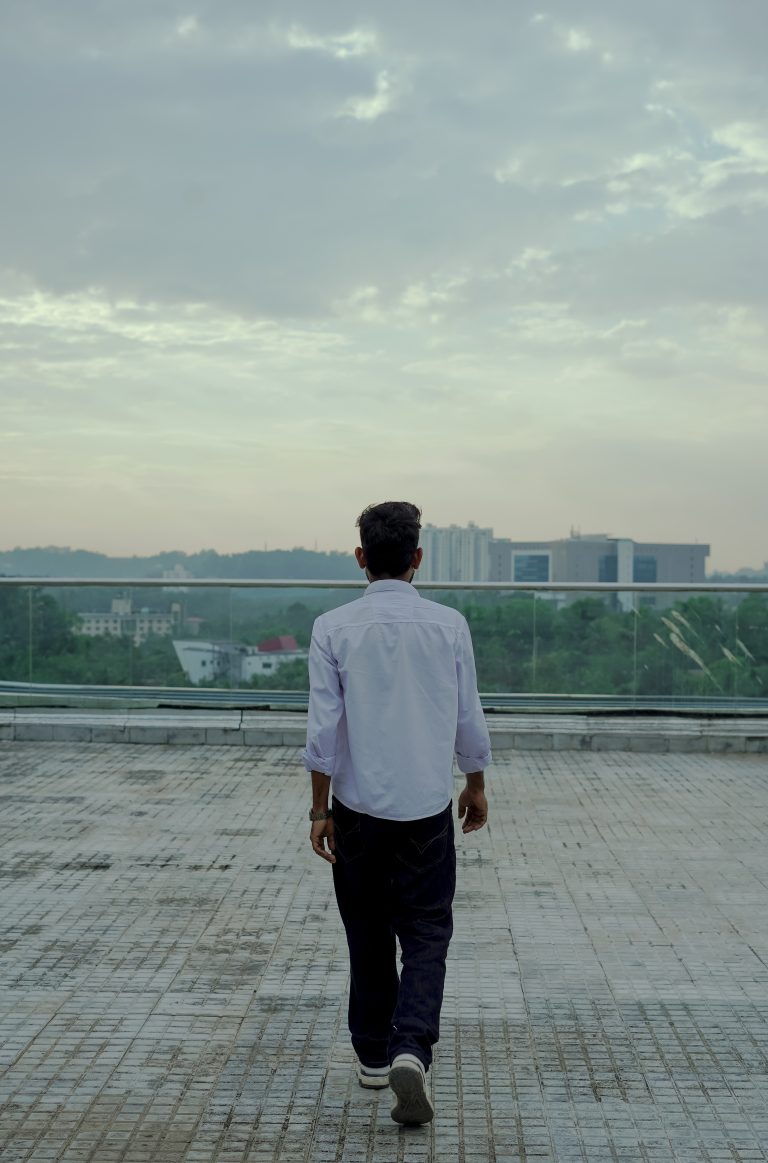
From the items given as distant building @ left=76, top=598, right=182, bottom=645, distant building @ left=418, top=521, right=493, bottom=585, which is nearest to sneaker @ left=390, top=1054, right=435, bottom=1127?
distant building @ left=418, top=521, right=493, bottom=585

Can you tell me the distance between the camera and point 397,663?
423cm

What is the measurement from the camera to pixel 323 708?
4215 millimetres

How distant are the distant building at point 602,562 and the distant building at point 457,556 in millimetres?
201

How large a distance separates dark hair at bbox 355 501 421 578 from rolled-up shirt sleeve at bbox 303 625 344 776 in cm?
31

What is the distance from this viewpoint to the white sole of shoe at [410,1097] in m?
3.92

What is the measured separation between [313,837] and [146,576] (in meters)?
9.20

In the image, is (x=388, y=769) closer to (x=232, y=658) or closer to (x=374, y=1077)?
(x=374, y=1077)

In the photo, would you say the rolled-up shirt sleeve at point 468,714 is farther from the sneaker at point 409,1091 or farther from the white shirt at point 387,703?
the sneaker at point 409,1091

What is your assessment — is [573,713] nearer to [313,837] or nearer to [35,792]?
[35,792]

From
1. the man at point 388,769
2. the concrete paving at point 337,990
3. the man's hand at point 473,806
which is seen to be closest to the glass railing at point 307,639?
the concrete paving at point 337,990

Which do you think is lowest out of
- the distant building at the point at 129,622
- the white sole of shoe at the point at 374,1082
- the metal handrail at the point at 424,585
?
the white sole of shoe at the point at 374,1082

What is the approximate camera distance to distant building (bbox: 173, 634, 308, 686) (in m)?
13.1

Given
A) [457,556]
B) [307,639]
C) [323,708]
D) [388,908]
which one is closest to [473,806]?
[388,908]

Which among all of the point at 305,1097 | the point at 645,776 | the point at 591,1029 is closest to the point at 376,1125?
the point at 305,1097
